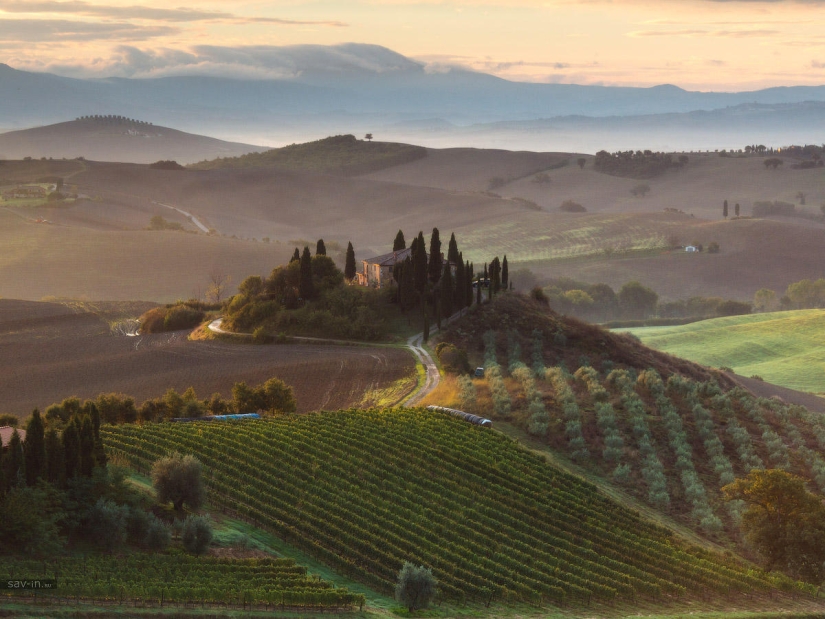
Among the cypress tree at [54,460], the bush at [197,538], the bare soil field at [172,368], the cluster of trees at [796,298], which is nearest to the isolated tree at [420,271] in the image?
the bare soil field at [172,368]

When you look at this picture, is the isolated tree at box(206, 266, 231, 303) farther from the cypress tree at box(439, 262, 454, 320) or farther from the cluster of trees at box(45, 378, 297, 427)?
the cluster of trees at box(45, 378, 297, 427)

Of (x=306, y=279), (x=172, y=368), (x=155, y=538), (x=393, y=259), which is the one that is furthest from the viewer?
(x=393, y=259)

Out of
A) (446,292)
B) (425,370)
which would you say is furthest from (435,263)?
(425,370)

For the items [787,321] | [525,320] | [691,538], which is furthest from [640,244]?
[691,538]

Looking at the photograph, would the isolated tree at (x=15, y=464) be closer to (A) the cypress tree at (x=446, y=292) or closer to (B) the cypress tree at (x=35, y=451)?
(B) the cypress tree at (x=35, y=451)

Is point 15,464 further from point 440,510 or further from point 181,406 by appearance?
point 181,406

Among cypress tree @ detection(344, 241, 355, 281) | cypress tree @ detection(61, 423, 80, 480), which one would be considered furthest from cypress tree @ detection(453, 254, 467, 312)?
cypress tree @ detection(61, 423, 80, 480)
